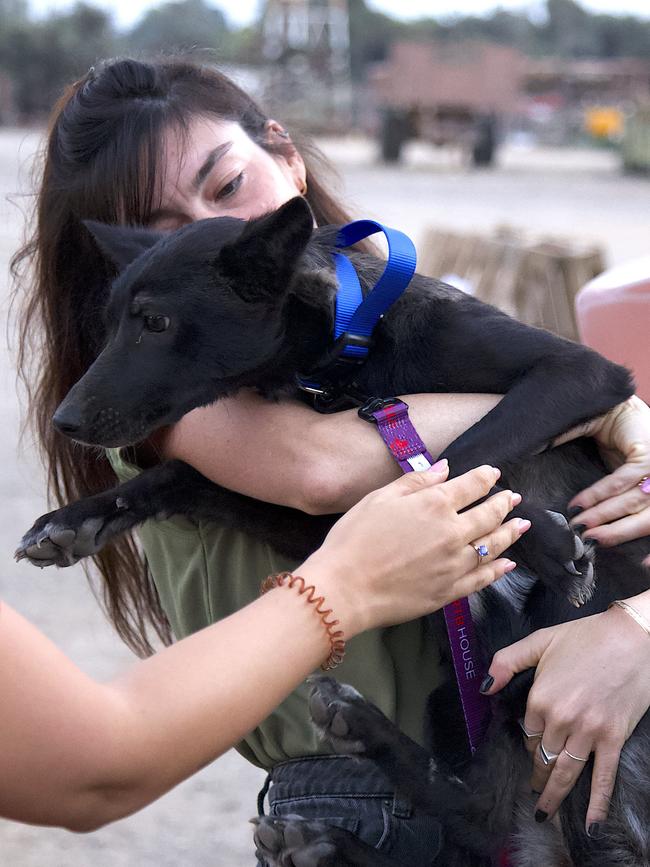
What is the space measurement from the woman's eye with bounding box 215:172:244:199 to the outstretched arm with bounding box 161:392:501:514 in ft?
1.29

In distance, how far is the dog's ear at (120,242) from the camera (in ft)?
6.68

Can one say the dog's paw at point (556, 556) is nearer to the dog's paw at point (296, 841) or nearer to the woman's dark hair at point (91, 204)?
the dog's paw at point (296, 841)

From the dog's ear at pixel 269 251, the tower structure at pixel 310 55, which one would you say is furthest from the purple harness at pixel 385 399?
the tower structure at pixel 310 55

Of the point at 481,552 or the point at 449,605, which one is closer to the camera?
the point at 481,552

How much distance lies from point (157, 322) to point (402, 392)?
0.45 meters

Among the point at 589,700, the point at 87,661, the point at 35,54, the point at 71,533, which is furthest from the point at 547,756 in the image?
the point at 35,54

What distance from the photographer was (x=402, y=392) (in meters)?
1.99

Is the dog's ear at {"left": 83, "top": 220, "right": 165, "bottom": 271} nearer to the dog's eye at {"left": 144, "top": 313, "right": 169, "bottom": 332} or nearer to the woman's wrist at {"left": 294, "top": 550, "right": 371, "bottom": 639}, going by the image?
the dog's eye at {"left": 144, "top": 313, "right": 169, "bottom": 332}

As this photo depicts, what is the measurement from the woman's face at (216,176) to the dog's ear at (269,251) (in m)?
0.24

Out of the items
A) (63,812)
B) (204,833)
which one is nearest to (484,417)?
(63,812)

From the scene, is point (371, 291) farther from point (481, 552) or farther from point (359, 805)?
point (359, 805)

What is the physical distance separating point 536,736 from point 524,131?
49.6 metres

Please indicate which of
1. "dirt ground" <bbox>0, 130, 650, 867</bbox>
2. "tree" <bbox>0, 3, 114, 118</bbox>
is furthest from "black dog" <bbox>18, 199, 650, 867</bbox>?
"tree" <bbox>0, 3, 114, 118</bbox>

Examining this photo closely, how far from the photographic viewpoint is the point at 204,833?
2.98 m
